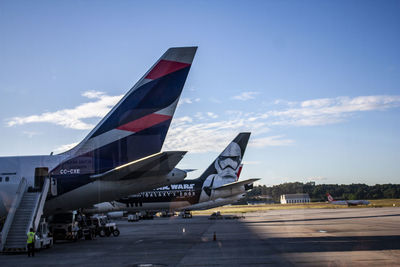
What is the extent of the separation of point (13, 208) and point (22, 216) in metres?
0.66

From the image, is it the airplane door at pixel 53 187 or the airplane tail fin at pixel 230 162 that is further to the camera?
the airplane tail fin at pixel 230 162

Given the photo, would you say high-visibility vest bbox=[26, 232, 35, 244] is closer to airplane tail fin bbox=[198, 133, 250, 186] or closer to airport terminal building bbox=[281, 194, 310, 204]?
airplane tail fin bbox=[198, 133, 250, 186]

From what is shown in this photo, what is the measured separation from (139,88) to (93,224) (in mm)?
13744

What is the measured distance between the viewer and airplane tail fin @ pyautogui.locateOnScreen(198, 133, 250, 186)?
53.6 metres

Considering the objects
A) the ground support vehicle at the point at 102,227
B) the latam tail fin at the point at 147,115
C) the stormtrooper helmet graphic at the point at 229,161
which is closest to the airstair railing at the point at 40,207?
the latam tail fin at the point at 147,115

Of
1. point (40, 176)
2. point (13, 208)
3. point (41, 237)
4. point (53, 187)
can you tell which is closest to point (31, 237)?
point (41, 237)

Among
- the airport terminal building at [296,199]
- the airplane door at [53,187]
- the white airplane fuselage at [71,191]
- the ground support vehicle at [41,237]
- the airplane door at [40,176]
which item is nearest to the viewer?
the ground support vehicle at [41,237]

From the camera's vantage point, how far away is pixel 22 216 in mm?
20578

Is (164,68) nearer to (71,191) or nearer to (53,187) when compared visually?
(71,191)

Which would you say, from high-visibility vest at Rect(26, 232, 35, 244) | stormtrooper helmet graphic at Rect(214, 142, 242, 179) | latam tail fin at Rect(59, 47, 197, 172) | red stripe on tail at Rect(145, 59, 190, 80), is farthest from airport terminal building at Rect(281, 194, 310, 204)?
high-visibility vest at Rect(26, 232, 35, 244)

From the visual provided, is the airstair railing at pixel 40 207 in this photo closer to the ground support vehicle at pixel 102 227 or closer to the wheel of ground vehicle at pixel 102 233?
the ground support vehicle at pixel 102 227

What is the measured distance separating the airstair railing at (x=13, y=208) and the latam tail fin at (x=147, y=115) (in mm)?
3216

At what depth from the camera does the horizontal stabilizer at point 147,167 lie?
57.7ft

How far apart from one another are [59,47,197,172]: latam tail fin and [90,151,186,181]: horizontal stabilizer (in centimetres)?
147
